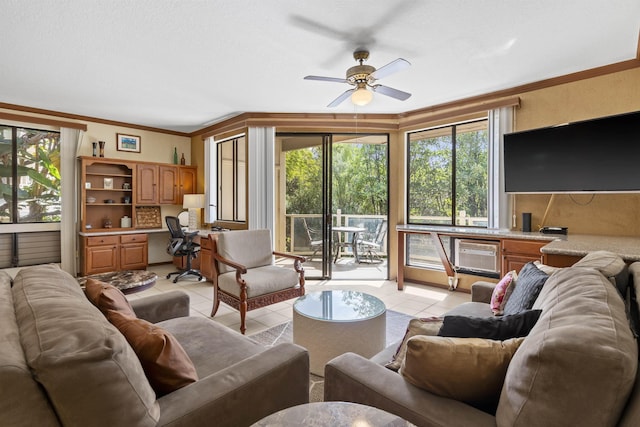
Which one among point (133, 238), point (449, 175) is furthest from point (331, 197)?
point (133, 238)

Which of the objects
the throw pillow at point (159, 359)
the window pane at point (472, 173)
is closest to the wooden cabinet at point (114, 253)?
the throw pillow at point (159, 359)

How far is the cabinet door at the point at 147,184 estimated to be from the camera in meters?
5.65

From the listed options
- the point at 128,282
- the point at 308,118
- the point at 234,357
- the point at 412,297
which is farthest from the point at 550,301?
the point at 308,118

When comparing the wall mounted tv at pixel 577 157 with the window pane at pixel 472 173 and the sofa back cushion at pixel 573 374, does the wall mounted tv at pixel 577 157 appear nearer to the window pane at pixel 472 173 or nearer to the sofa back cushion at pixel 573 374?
the window pane at pixel 472 173

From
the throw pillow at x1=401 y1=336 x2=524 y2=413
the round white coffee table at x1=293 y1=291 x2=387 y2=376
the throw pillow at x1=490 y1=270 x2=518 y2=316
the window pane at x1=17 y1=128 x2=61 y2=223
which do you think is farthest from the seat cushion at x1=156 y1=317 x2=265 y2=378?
the window pane at x1=17 y1=128 x2=61 y2=223

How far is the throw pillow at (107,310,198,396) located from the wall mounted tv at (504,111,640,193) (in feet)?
12.3

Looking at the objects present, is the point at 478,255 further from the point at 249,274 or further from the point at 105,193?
the point at 105,193

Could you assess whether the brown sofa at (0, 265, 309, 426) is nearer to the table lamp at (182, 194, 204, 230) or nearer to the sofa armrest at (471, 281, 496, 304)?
the sofa armrest at (471, 281, 496, 304)

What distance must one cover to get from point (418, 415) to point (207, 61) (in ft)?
11.2

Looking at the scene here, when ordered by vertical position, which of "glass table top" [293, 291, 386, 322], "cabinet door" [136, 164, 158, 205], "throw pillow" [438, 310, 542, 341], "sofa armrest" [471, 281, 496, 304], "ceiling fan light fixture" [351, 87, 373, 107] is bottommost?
"glass table top" [293, 291, 386, 322]

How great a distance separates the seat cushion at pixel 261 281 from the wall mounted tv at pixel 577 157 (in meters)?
2.71

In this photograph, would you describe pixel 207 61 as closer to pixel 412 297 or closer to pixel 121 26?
pixel 121 26

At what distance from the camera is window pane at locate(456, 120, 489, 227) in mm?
4281

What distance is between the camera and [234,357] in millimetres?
1608
